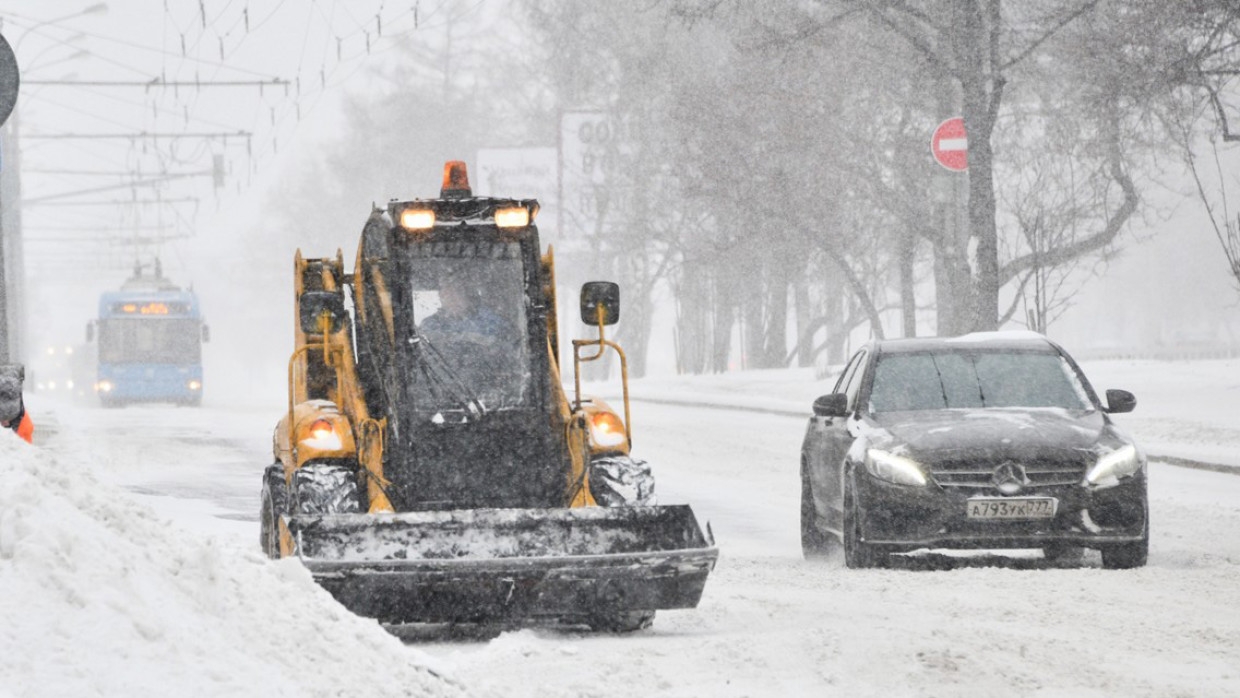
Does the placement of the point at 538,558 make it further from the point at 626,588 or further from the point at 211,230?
the point at 211,230

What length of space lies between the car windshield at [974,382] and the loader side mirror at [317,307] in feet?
12.1

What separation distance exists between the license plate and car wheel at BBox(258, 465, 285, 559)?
3863mm

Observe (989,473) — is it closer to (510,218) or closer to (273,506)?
(510,218)

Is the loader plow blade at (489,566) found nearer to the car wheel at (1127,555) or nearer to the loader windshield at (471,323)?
the loader windshield at (471,323)

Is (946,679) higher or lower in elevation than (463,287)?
lower

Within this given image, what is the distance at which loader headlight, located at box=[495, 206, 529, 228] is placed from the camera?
10.9 m

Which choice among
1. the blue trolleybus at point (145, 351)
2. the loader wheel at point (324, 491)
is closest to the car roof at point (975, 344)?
the loader wheel at point (324, 491)

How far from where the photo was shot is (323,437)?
1074cm

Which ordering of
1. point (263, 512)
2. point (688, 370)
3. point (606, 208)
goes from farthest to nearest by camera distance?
point (688, 370) < point (606, 208) < point (263, 512)

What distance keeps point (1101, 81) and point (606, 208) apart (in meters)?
29.6

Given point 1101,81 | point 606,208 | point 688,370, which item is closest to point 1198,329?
point 688,370

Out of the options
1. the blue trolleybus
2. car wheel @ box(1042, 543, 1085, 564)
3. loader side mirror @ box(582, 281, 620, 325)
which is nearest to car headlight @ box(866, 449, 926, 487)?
car wheel @ box(1042, 543, 1085, 564)

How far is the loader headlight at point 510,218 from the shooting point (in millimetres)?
10927

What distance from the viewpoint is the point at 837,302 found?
57594mm
